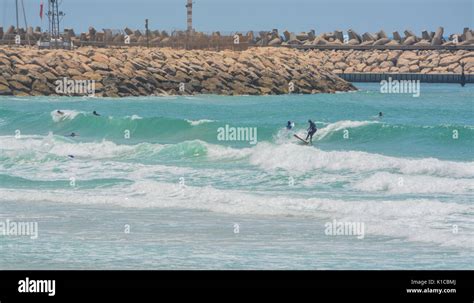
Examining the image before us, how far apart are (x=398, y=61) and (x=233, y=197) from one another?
2924 inches

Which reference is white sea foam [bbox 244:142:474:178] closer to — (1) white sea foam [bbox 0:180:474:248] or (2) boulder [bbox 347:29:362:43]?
(1) white sea foam [bbox 0:180:474:248]

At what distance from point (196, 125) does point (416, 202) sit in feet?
63.1

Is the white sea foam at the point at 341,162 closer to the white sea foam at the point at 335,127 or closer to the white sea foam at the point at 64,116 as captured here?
the white sea foam at the point at 335,127

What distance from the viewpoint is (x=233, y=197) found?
60.8ft

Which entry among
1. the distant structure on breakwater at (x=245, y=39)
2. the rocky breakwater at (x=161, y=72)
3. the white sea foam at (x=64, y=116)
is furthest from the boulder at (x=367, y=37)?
the white sea foam at (x=64, y=116)

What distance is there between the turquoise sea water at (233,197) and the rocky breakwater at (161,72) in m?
16.2

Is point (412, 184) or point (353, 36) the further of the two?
point (353, 36)

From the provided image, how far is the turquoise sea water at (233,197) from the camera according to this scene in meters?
13.0

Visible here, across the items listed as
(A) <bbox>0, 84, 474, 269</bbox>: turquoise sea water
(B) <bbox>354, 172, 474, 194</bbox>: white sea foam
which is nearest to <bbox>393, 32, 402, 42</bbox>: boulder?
(A) <bbox>0, 84, 474, 269</bbox>: turquoise sea water

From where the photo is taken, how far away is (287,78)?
62969 mm

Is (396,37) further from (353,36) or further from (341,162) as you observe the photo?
(341,162)

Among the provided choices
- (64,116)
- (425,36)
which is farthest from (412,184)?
(425,36)

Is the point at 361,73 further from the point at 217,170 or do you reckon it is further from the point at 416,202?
the point at 416,202
